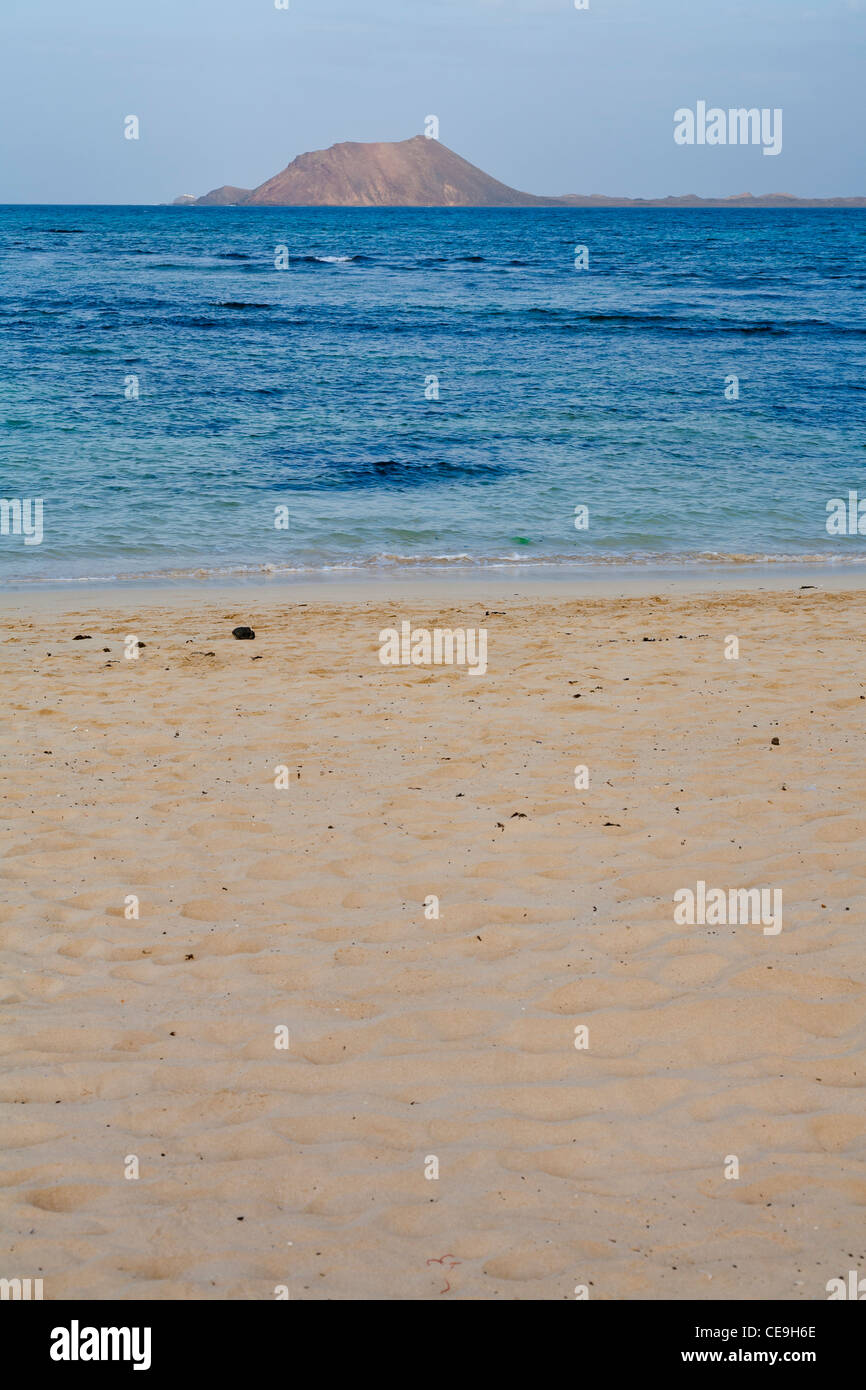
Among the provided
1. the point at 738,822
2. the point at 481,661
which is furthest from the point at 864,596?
the point at 738,822

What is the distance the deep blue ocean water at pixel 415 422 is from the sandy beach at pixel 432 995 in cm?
583

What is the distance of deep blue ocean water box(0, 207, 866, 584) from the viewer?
1244 centimetres

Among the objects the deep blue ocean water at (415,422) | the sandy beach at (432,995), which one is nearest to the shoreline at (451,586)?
the deep blue ocean water at (415,422)

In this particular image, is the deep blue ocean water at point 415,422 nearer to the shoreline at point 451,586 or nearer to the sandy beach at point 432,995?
the shoreline at point 451,586

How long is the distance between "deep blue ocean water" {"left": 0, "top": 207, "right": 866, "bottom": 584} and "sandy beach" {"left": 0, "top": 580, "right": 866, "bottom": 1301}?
583 centimetres

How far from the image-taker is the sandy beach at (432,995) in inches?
104

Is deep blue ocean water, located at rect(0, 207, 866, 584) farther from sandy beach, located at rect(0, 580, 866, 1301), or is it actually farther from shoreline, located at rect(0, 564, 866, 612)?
sandy beach, located at rect(0, 580, 866, 1301)

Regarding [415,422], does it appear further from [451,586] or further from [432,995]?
[432,995]

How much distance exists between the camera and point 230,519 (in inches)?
501

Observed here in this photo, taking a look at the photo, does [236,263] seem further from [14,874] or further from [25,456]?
[14,874]

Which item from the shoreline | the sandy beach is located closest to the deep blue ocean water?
the shoreline

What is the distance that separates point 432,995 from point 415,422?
1543 cm

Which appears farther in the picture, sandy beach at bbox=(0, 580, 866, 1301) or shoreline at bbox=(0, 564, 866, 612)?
shoreline at bbox=(0, 564, 866, 612)
